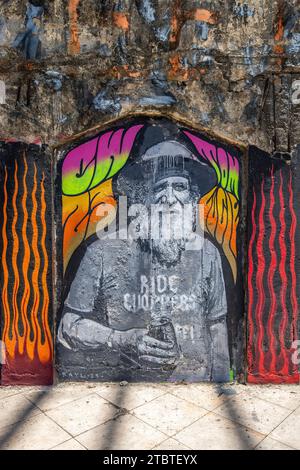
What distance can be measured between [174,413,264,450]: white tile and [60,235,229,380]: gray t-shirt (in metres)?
0.83

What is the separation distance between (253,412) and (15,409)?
2.14 m

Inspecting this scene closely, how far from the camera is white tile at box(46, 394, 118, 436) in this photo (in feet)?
9.14

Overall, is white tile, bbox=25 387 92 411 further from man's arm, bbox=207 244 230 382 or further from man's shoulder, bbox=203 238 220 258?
man's shoulder, bbox=203 238 220 258

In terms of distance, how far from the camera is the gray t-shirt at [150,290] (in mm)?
3619

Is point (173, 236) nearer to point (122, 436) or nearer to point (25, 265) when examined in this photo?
point (25, 265)

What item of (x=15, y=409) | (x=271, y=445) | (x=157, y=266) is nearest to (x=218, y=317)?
(x=157, y=266)

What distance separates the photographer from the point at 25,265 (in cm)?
349

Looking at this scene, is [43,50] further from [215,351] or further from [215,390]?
[215,390]

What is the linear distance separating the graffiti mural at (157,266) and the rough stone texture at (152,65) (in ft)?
1.18

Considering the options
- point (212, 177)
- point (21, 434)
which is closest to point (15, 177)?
point (212, 177)

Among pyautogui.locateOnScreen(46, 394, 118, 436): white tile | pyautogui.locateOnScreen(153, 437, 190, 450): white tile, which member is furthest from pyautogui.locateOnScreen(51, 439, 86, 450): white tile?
pyautogui.locateOnScreen(153, 437, 190, 450): white tile

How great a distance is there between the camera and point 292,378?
11.6 ft
